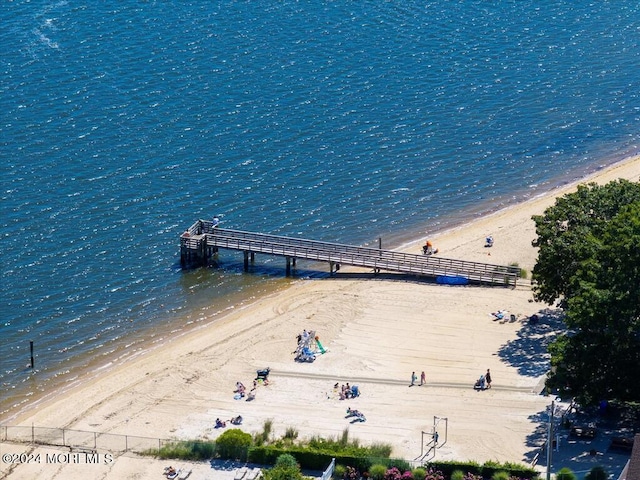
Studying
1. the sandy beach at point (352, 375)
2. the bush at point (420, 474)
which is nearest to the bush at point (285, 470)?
the sandy beach at point (352, 375)

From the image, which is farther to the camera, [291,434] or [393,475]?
[291,434]

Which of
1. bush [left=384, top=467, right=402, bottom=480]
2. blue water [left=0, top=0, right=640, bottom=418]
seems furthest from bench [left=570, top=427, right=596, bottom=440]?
blue water [left=0, top=0, right=640, bottom=418]

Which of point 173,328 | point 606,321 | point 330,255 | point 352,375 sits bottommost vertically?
point 352,375

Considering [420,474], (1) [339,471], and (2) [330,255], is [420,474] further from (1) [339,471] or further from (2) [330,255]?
(2) [330,255]

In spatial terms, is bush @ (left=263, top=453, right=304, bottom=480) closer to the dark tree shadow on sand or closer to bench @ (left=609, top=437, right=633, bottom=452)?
bench @ (left=609, top=437, right=633, bottom=452)

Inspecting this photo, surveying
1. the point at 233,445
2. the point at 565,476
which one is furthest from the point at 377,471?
the point at 565,476

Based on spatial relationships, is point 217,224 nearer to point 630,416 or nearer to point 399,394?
point 399,394

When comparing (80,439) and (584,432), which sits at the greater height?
(584,432)

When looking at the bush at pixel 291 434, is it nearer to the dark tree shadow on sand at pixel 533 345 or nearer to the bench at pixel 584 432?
the bench at pixel 584 432
